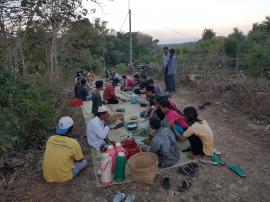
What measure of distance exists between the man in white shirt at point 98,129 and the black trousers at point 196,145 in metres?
1.63

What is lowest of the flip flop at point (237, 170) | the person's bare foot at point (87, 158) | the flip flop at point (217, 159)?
the flip flop at point (237, 170)

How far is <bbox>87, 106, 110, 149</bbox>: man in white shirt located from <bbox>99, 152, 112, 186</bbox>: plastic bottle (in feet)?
3.32

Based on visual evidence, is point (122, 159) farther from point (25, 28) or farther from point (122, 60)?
point (122, 60)

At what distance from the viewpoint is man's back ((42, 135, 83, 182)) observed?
4297 mm

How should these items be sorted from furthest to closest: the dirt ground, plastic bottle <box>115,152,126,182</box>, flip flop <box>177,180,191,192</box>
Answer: plastic bottle <box>115,152,126,182</box>, flip flop <box>177,180,191,192</box>, the dirt ground

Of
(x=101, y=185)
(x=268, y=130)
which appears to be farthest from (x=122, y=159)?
(x=268, y=130)

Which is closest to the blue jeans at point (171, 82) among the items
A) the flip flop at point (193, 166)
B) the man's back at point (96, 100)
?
the man's back at point (96, 100)

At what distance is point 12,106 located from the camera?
6.07 meters

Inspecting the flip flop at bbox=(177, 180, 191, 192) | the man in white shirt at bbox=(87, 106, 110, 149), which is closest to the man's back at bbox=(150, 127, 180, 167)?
the flip flop at bbox=(177, 180, 191, 192)

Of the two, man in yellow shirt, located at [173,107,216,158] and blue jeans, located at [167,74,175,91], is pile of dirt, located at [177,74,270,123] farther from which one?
man in yellow shirt, located at [173,107,216,158]

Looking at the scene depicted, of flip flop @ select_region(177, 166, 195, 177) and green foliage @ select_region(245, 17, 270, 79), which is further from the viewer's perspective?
green foliage @ select_region(245, 17, 270, 79)

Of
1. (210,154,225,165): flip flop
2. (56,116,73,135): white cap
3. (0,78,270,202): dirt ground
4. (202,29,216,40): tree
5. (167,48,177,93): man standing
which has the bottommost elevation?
(0,78,270,202): dirt ground

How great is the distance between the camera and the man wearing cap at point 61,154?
429 centimetres

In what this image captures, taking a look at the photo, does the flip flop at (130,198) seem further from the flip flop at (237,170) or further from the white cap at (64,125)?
the flip flop at (237,170)
